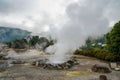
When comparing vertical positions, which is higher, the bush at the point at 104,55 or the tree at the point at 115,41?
the tree at the point at 115,41

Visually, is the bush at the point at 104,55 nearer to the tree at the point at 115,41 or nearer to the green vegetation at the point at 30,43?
the tree at the point at 115,41

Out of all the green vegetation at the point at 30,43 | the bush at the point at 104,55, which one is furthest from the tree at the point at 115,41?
the green vegetation at the point at 30,43

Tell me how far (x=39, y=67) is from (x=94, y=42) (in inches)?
2554

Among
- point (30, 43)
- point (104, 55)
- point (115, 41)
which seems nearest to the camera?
point (115, 41)

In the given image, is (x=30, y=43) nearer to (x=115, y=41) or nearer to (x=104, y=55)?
(x=104, y=55)

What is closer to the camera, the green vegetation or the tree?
the tree

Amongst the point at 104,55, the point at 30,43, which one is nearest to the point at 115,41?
the point at 104,55

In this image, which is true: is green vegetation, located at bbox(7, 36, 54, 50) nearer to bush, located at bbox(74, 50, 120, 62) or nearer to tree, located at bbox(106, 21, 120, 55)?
bush, located at bbox(74, 50, 120, 62)

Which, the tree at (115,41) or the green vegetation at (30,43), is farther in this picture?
the green vegetation at (30,43)

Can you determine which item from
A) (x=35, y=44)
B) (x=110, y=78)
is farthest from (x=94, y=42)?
(x=110, y=78)

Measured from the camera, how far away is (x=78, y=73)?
29.6 m


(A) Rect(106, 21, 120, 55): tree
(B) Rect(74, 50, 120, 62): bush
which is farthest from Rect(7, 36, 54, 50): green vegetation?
(A) Rect(106, 21, 120, 55): tree

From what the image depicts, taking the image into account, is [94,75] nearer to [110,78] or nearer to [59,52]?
[110,78]

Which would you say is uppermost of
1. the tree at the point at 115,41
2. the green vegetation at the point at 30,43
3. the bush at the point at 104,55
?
the green vegetation at the point at 30,43
